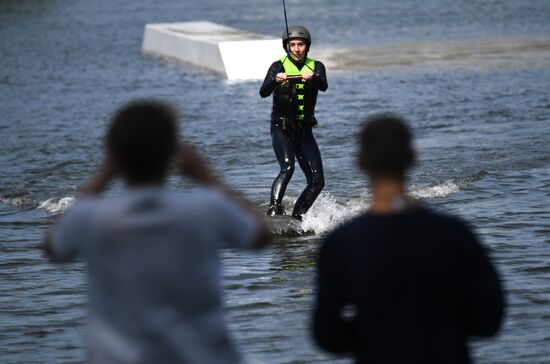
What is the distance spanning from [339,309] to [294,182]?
11.5 m

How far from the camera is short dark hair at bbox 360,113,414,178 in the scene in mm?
3801

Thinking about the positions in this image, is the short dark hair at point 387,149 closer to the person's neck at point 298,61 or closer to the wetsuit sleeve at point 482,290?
the wetsuit sleeve at point 482,290

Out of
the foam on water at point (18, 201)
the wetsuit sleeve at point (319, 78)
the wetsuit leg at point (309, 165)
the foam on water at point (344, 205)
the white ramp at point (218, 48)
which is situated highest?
the wetsuit sleeve at point (319, 78)

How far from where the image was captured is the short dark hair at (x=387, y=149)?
3.80 meters

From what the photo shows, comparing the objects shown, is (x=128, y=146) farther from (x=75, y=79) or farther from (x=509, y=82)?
(x=75, y=79)

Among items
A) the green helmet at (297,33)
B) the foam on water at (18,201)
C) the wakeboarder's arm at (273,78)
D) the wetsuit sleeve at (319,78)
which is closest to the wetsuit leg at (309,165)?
the wetsuit sleeve at (319,78)

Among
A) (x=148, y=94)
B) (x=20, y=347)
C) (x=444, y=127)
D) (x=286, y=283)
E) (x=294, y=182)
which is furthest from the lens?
(x=148, y=94)

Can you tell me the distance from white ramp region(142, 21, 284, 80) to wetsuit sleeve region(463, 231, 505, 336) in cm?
2405

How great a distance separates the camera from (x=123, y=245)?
3783mm

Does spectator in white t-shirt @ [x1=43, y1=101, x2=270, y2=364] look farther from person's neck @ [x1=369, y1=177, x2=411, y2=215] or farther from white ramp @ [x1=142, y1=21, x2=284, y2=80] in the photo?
white ramp @ [x1=142, y1=21, x2=284, y2=80]

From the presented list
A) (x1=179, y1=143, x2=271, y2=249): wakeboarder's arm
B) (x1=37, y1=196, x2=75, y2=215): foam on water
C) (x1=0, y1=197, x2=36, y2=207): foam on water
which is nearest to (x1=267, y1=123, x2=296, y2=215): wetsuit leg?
(x1=37, y1=196, x2=75, y2=215): foam on water

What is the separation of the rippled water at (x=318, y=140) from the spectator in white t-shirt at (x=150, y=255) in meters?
3.99

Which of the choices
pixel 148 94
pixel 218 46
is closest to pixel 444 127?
pixel 148 94

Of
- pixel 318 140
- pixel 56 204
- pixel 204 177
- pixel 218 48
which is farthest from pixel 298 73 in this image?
pixel 218 48
